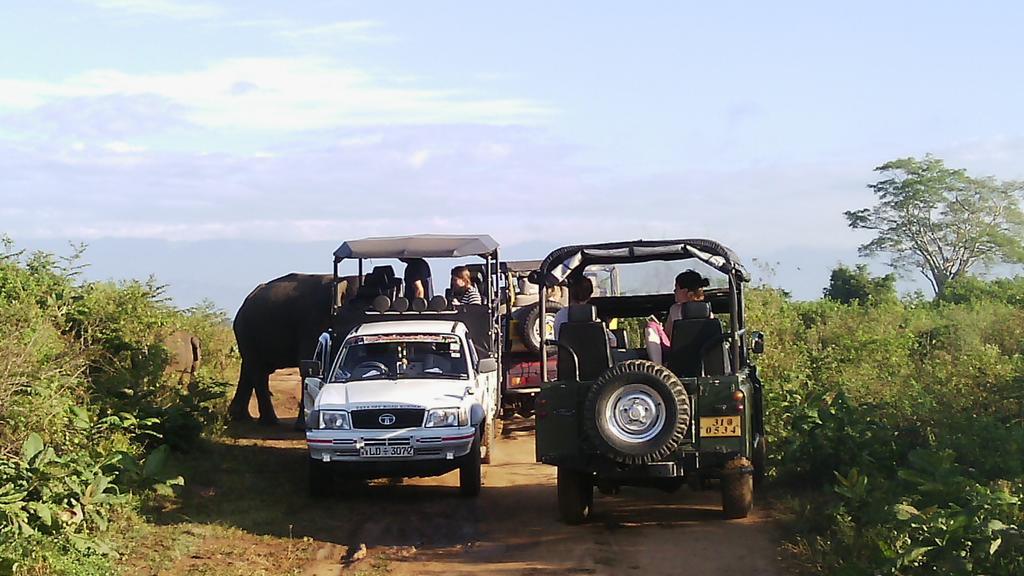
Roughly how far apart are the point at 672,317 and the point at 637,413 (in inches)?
62.6

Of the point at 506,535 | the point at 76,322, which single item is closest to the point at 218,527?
the point at 506,535

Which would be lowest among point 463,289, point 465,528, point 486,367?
point 465,528

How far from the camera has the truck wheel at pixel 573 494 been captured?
987cm

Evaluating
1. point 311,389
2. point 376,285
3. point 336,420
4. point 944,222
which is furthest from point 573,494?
point 944,222

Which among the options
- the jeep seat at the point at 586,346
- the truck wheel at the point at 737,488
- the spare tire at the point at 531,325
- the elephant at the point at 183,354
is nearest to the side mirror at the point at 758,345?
the truck wheel at the point at 737,488

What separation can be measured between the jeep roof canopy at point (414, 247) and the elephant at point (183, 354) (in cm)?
330

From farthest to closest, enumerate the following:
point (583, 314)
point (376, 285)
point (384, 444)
A: point (376, 285)
point (384, 444)
point (583, 314)

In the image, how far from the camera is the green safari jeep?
912 cm

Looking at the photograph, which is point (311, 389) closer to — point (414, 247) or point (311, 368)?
point (311, 368)

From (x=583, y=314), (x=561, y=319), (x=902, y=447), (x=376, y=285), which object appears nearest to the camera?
(x=583, y=314)

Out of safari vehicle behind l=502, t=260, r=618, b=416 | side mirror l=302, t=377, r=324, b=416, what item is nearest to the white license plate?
side mirror l=302, t=377, r=324, b=416

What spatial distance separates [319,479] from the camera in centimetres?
1138

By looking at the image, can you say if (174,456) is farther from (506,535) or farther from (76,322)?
(506,535)

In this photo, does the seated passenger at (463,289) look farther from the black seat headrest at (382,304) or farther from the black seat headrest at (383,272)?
the black seat headrest at (382,304)
